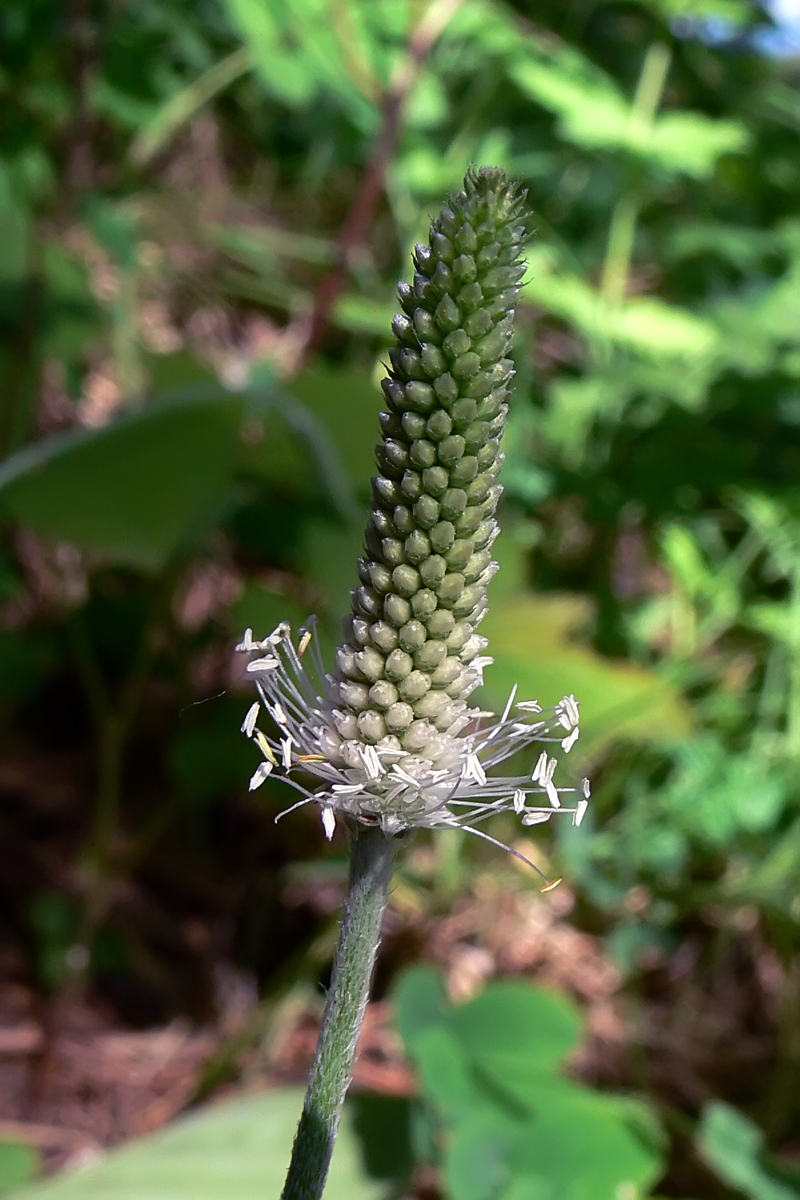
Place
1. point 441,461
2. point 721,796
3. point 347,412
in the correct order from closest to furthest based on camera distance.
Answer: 1. point 441,461
2. point 721,796
3. point 347,412

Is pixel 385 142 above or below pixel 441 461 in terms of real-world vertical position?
above

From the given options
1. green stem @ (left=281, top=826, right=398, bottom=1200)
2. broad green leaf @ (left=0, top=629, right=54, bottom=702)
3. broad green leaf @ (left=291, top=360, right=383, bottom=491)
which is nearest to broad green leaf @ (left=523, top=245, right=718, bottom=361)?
broad green leaf @ (left=291, top=360, right=383, bottom=491)

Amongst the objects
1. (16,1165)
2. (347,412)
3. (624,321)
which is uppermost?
(624,321)

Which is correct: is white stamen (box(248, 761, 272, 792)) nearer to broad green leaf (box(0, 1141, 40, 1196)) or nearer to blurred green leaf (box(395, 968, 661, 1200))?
blurred green leaf (box(395, 968, 661, 1200))

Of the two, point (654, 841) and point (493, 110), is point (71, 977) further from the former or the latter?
point (493, 110)

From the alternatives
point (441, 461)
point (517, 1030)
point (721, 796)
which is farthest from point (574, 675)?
point (441, 461)

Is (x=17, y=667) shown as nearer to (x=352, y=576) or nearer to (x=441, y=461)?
(x=352, y=576)

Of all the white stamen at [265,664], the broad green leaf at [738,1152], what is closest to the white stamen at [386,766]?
the white stamen at [265,664]
